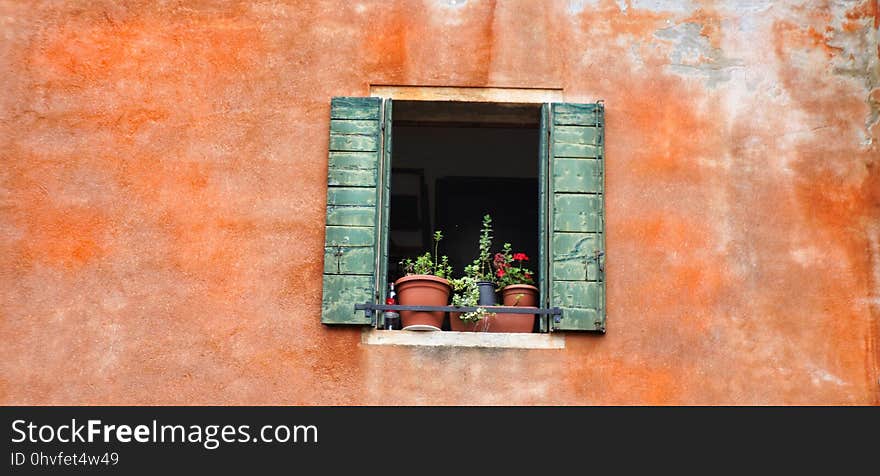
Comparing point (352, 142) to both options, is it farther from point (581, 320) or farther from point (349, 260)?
point (581, 320)

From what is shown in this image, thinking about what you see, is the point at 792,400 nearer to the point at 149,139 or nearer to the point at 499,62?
the point at 499,62

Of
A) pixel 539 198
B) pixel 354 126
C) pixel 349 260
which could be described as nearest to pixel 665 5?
pixel 539 198

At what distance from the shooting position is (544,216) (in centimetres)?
708

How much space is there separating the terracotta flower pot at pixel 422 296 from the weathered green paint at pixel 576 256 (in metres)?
0.58

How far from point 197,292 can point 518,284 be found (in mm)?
1647

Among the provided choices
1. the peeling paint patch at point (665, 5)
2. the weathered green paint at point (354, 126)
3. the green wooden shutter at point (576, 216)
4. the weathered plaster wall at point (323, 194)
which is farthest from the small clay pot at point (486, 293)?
the peeling paint patch at point (665, 5)

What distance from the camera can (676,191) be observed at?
709 centimetres

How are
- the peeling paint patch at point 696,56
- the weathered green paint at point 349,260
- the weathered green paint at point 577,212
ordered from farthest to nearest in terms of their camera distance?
the peeling paint patch at point 696,56
the weathered green paint at point 577,212
the weathered green paint at point 349,260

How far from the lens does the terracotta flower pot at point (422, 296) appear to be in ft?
22.7

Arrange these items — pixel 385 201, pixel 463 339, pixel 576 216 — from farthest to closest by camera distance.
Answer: pixel 385 201 → pixel 576 216 → pixel 463 339

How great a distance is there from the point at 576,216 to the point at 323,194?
1.31 m

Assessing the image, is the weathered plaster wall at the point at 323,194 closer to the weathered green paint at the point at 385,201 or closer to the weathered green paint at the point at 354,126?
the weathered green paint at the point at 354,126

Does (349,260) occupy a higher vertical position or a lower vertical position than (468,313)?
higher

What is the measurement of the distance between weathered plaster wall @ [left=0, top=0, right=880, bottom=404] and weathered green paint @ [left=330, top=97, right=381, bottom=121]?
95 millimetres
